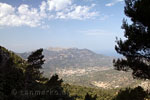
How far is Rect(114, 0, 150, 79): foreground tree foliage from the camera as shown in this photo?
13.5 metres

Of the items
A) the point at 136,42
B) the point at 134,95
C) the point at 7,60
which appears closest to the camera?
the point at 136,42

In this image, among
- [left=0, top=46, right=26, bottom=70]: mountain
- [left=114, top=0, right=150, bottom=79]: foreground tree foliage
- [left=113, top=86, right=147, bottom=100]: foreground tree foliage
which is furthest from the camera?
[left=0, top=46, right=26, bottom=70]: mountain

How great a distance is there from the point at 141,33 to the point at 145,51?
5.69ft

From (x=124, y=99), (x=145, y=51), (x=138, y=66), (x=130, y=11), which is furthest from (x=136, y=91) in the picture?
(x=130, y=11)

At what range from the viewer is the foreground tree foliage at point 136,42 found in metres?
13.5

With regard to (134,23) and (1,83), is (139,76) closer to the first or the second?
(134,23)

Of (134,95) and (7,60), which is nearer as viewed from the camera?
(134,95)

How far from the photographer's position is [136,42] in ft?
46.6

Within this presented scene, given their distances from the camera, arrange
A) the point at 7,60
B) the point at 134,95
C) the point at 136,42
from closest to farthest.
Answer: the point at 136,42 → the point at 134,95 → the point at 7,60

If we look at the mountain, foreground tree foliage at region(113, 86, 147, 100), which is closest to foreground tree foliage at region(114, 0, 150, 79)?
foreground tree foliage at region(113, 86, 147, 100)

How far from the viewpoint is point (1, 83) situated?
1639cm

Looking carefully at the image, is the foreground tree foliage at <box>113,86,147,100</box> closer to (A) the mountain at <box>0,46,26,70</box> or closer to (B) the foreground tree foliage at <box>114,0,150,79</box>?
(B) the foreground tree foliage at <box>114,0,150,79</box>

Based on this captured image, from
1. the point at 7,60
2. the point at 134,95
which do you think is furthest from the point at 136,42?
the point at 7,60

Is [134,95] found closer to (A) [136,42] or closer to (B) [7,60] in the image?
(A) [136,42]
